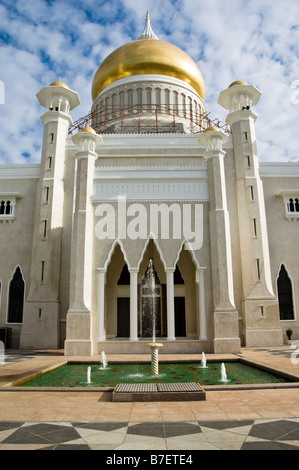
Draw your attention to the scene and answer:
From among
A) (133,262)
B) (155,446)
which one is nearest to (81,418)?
(155,446)

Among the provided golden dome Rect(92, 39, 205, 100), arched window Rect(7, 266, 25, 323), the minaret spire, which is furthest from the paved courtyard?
the minaret spire

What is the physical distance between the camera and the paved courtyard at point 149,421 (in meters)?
3.55

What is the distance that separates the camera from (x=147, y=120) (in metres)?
19.4

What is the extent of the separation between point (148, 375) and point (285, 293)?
9.45 metres

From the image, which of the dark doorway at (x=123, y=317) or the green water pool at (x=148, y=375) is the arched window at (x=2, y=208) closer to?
the dark doorway at (x=123, y=317)

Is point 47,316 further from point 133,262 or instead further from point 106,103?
point 106,103

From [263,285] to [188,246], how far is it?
12.6 ft

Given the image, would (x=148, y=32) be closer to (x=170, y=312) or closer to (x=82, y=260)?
(x=82, y=260)

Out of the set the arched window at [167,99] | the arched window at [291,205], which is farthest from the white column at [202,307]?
the arched window at [167,99]

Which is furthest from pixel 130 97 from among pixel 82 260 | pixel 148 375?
pixel 148 375

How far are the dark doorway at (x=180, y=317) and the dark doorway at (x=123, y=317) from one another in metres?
2.07

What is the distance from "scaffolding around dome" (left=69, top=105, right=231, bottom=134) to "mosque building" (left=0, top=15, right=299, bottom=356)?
5.4 inches

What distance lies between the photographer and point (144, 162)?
53.6 ft
